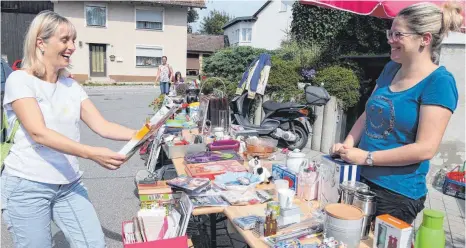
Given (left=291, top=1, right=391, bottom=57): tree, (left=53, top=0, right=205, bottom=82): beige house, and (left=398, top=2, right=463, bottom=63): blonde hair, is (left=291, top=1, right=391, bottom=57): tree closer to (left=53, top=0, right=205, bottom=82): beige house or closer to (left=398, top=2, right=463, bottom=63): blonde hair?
(left=398, top=2, right=463, bottom=63): blonde hair

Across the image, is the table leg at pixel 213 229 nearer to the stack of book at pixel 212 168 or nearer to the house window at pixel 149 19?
the stack of book at pixel 212 168

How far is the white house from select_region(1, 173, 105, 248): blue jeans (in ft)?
80.7

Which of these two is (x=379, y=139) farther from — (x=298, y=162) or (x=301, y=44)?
(x=301, y=44)

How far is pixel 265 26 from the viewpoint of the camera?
98.8 feet

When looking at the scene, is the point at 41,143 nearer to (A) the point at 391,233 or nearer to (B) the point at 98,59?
(A) the point at 391,233

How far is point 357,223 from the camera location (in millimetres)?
1597

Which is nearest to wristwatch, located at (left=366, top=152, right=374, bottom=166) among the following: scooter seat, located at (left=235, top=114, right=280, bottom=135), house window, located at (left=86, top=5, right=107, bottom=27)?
scooter seat, located at (left=235, top=114, right=280, bottom=135)

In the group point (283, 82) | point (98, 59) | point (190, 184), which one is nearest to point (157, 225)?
point (190, 184)

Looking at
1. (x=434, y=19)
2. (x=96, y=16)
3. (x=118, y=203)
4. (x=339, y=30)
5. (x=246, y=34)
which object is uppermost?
(x=246, y=34)

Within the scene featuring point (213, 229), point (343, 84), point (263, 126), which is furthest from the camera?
point (343, 84)

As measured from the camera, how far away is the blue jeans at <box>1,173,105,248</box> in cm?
190

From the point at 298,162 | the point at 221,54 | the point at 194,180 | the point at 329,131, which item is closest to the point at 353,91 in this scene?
the point at 329,131

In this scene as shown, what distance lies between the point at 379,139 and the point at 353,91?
16.5 feet

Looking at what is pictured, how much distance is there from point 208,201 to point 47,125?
0.99m
